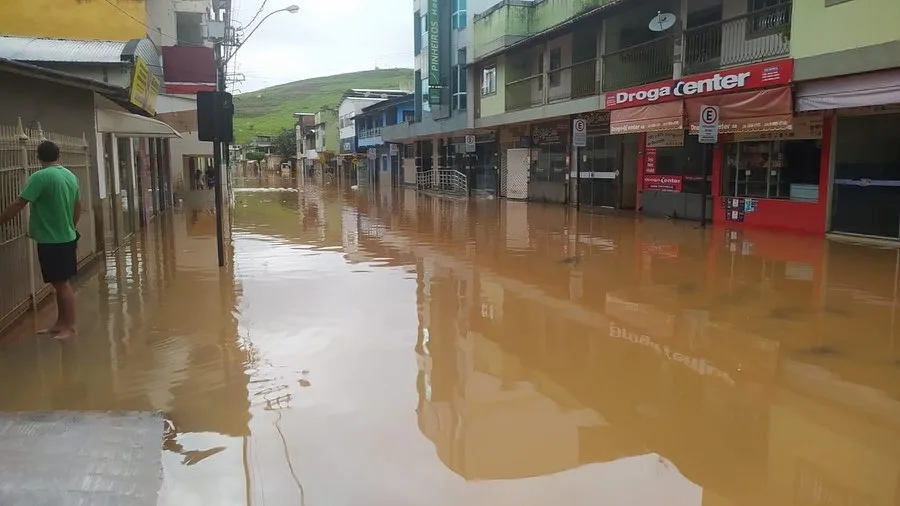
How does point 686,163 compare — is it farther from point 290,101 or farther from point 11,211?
point 290,101

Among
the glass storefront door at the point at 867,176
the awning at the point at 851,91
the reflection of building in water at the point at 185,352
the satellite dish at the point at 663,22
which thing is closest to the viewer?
the reflection of building in water at the point at 185,352

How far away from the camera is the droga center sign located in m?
14.2

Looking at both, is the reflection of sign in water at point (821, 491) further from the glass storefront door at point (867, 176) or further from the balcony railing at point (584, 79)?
the balcony railing at point (584, 79)

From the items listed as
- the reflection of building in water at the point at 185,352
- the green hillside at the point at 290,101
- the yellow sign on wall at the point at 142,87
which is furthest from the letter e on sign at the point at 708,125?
the green hillside at the point at 290,101

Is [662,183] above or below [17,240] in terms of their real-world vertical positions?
above

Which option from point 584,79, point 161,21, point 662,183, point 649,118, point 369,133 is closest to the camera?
point 649,118

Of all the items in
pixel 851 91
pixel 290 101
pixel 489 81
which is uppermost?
pixel 290 101

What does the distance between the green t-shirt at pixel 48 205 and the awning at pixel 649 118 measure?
1425 centimetres

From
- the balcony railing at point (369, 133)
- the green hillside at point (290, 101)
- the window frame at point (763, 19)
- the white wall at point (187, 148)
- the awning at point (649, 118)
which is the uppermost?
the green hillside at point (290, 101)

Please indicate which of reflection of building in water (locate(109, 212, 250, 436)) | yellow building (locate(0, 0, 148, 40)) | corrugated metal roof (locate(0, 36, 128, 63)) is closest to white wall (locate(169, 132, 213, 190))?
yellow building (locate(0, 0, 148, 40))

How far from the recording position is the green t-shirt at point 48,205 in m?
6.19

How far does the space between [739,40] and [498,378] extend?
45.3 feet

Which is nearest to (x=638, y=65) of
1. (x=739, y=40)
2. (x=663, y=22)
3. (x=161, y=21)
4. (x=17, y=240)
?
(x=663, y=22)

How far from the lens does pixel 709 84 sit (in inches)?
632
